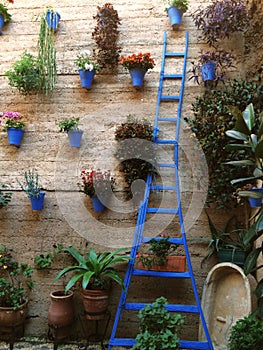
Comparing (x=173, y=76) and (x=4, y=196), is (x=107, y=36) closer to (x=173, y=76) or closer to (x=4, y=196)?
(x=173, y=76)

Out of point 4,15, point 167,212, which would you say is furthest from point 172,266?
point 4,15

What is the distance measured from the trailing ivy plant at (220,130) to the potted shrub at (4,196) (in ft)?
6.67

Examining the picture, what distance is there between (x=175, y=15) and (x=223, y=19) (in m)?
0.57

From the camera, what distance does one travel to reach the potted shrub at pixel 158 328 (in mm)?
2898

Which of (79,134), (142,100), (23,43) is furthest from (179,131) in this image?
(23,43)

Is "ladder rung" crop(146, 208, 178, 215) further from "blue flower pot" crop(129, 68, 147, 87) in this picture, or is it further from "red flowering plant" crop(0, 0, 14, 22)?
"red flowering plant" crop(0, 0, 14, 22)

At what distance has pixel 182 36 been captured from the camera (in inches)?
177

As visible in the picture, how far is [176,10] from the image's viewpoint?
4395 mm

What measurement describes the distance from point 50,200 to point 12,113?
1028mm

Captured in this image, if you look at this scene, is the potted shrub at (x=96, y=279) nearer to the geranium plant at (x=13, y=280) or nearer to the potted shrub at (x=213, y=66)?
the geranium plant at (x=13, y=280)

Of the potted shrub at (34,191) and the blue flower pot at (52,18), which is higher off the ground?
the blue flower pot at (52,18)

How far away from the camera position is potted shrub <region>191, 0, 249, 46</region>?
4105 millimetres

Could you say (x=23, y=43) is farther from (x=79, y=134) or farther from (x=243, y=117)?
(x=243, y=117)

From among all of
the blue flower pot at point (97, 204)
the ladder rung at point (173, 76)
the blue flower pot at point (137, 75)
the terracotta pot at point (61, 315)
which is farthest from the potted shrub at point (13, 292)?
the ladder rung at point (173, 76)
